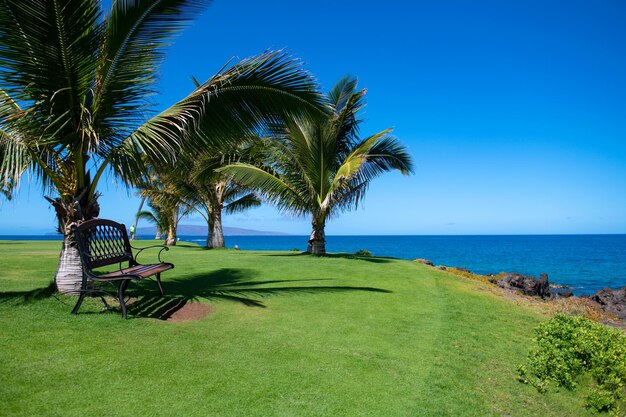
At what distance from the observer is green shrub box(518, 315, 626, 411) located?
414cm

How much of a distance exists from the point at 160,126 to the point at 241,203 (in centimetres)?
2127

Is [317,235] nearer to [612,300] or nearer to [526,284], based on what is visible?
[526,284]

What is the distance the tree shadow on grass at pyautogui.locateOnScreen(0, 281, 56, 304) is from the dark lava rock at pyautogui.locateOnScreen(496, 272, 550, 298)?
16923 millimetres

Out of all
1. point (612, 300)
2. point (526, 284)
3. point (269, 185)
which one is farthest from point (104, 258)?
point (612, 300)

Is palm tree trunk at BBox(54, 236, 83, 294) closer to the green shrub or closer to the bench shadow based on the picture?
the bench shadow

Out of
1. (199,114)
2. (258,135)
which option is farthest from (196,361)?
(258,135)

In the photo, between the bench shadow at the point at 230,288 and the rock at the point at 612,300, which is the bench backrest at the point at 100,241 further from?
the rock at the point at 612,300

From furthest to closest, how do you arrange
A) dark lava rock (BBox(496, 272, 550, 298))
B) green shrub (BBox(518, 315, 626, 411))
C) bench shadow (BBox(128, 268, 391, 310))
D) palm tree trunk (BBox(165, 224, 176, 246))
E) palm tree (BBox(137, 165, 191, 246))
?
palm tree trunk (BBox(165, 224, 176, 246)) < palm tree (BBox(137, 165, 191, 246)) < dark lava rock (BBox(496, 272, 550, 298)) < bench shadow (BBox(128, 268, 391, 310)) < green shrub (BBox(518, 315, 626, 411))

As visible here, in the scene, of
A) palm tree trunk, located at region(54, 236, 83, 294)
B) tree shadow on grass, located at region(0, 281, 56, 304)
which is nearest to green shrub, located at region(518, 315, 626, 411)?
palm tree trunk, located at region(54, 236, 83, 294)

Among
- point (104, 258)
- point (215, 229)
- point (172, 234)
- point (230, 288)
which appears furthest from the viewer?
point (172, 234)

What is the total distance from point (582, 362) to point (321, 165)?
42.5ft

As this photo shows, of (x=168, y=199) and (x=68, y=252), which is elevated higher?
(x=168, y=199)

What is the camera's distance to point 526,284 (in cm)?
1877

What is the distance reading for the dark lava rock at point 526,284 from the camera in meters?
18.4
